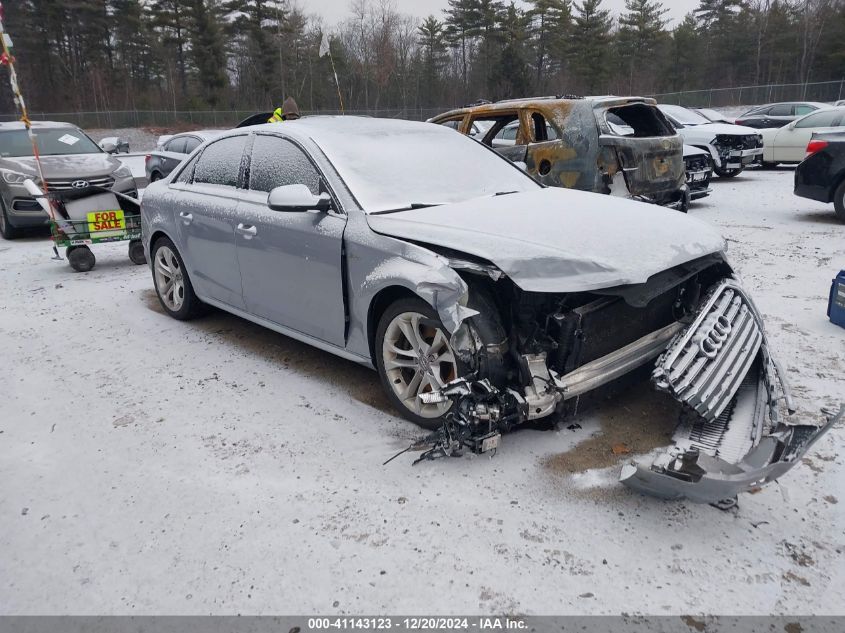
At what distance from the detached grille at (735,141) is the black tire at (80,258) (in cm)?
1157

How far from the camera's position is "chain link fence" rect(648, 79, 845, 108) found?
3559 centimetres

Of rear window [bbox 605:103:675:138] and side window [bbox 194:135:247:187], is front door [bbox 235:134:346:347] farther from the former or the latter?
rear window [bbox 605:103:675:138]

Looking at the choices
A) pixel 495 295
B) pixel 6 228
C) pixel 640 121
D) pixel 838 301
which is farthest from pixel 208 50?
pixel 495 295

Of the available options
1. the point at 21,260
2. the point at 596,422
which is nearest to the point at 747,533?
the point at 596,422

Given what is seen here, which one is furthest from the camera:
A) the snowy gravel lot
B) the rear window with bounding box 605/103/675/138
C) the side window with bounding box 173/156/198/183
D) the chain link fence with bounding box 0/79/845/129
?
the chain link fence with bounding box 0/79/845/129

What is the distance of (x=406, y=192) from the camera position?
3805 mm

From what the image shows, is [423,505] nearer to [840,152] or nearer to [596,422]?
[596,422]

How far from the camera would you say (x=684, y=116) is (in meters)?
13.6

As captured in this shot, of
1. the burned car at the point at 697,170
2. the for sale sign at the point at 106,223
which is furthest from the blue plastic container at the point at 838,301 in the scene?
the for sale sign at the point at 106,223

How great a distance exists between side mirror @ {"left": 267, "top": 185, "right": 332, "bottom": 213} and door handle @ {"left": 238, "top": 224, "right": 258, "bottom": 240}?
1.98 ft

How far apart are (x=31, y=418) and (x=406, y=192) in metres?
2.74

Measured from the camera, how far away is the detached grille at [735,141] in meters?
12.4

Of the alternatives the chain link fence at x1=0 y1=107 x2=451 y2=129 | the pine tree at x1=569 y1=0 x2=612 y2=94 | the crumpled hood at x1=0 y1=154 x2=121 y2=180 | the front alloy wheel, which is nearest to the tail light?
the front alloy wheel

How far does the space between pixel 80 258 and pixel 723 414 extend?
7.25 m
